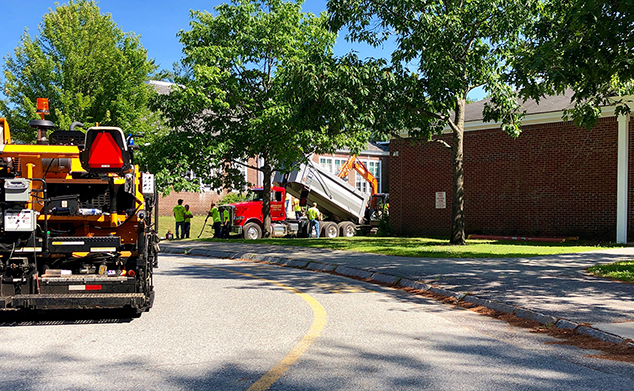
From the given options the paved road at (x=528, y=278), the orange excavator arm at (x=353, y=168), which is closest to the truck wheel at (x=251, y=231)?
the orange excavator arm at (x=353, y=168)

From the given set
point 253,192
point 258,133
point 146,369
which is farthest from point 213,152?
point 146,369

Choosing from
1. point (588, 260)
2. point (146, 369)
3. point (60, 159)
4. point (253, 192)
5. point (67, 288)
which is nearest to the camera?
point (146, 369)

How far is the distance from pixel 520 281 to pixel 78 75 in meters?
19.6

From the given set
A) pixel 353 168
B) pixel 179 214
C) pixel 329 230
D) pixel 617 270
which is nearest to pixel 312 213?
pixel 329 230

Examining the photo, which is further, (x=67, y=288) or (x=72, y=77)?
(x=72, y=77)

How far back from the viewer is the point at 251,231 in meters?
27.7

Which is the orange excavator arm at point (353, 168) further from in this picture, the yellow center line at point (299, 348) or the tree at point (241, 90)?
the yellow center line at point (299, 348)

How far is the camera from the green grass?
11214 mm

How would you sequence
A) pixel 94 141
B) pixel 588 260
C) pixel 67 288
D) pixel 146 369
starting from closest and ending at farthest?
pixel 146 369, pixel 94 141, pixel 67 288, pixel 588 260

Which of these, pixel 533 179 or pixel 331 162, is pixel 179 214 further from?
pixel 331 162

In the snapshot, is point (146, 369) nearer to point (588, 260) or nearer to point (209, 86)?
point (588, 260)

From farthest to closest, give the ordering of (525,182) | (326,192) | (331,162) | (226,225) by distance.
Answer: (331,162)
(326,192)
(226,225)
(525,182)

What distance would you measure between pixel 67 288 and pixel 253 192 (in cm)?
2176

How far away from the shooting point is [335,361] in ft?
19.1
